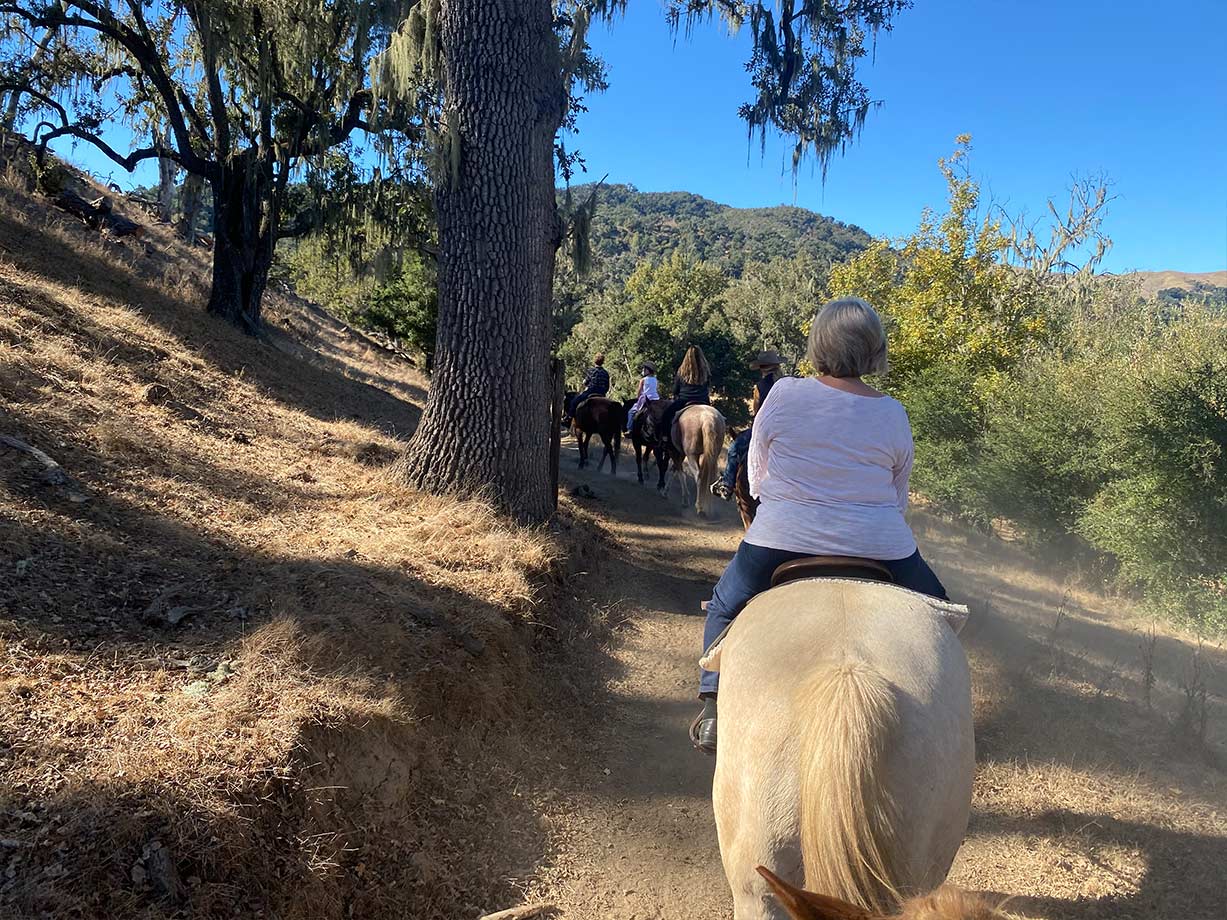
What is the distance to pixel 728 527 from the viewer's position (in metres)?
10.1

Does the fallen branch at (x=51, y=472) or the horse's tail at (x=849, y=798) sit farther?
the fallen branch at (x=51, y=472)

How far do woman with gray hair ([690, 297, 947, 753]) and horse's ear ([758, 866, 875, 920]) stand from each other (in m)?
1.34

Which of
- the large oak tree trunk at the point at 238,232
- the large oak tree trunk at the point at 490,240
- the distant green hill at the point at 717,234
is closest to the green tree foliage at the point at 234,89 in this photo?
the large oak tree trunk at the point at 238,232

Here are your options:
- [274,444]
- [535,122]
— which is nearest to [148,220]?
[274,444]

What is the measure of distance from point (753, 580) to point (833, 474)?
1.66 ft

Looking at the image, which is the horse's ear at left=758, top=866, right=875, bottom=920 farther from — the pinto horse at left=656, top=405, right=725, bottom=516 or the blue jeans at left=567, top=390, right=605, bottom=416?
the blue jeans at left=567, top=390, right=605, bottom=416

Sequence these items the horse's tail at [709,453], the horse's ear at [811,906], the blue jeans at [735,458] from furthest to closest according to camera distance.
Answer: the horse's tail at [709,453]
the blue jeans at [735,458]
the horse's ear at [811,906]

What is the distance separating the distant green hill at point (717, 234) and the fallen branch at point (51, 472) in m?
91.9

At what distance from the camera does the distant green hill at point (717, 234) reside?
391 feet

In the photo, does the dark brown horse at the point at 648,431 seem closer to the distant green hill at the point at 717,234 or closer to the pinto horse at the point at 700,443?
the pinto horse at the point at 700,443

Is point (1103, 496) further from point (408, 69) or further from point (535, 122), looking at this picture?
point (408, 69)

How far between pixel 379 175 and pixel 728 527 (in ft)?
33.0

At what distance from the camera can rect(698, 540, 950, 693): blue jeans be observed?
2.47m

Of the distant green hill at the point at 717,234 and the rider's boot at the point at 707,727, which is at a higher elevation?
the distant green hill at the point at 717,234
